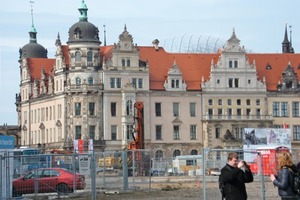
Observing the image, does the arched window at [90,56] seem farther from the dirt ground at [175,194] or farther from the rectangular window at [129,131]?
the dirt ground at [175,194]

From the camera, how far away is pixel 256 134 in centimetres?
8838

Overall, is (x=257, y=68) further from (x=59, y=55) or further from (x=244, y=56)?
(x=59, y=55)

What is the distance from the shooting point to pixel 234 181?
19.1 m

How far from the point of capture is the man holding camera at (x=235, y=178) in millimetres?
19062

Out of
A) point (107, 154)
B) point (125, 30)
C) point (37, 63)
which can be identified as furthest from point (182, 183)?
point (37, 63)

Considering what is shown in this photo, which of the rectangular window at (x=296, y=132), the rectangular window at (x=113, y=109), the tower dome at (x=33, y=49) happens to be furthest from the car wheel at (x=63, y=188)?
the tower dome at (x=33, y=49)

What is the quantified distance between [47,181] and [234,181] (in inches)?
613

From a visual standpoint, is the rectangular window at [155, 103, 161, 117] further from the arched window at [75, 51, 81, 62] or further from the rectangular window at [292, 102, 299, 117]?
the rectangular window at [292, 102, 299, 117]

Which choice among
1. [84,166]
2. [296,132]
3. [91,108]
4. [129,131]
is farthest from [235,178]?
[296,132]

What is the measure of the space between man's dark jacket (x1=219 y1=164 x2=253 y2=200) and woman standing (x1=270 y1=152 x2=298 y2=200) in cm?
72

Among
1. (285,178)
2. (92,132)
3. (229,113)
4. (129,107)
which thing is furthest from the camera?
(229,113)

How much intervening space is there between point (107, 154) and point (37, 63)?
90329mm

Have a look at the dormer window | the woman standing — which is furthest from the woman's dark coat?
the dormer window

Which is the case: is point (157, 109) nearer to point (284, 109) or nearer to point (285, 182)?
point (284, 109)
